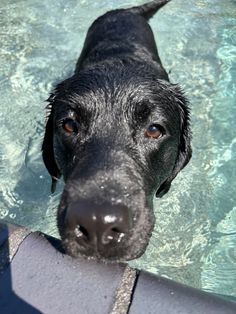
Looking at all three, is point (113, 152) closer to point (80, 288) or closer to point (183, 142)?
point (80, 288)

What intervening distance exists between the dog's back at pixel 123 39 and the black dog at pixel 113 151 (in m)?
0.44

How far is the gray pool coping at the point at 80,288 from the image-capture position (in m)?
2.05

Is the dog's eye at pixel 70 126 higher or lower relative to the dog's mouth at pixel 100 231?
lower

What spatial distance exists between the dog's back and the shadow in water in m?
2.74

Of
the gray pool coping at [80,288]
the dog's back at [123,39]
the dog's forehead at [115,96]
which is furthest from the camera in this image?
the dog's back at [123,39]

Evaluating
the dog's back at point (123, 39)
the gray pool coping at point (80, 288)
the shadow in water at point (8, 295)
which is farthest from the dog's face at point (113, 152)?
the dog's back at point (123, 39)

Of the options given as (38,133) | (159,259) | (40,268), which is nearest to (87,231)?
(40,268)

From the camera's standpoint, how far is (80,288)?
2.12 meters

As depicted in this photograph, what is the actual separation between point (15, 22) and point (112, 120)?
501 centimetres

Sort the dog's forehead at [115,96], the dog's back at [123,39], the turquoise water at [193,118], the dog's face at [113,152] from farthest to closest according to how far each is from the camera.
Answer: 1. the dog's back at [123,39]
2. the turquoise water at [193,118]
3. the dog's forehead at [115,96]
4. the dog's face at [113,152]

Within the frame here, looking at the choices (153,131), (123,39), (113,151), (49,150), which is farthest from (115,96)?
(123,39)

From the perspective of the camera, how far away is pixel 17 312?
2.04 m

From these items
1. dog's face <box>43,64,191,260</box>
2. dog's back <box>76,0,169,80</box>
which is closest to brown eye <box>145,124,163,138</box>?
dog's face <box>43,64,191,260</box>

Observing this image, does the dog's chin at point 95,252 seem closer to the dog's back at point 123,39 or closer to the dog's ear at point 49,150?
the dog's ear at point 49,150
